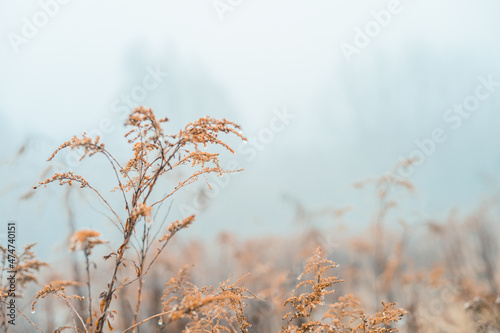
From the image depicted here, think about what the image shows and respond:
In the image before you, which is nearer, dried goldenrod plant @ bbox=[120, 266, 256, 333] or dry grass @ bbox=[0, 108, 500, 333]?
dried goldenrod plant @ bbox=[120, 266, 256, 333]

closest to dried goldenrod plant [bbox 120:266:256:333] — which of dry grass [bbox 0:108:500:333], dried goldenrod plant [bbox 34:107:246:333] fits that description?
dry grass [bbox 0:108:500:333]

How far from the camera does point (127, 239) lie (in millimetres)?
1763

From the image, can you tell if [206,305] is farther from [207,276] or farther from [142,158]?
[207,276]

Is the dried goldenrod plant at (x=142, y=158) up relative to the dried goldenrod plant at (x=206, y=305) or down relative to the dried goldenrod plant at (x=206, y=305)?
up

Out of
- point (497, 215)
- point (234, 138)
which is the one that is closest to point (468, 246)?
point (497, 215)

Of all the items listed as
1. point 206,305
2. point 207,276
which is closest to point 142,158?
point 206,305

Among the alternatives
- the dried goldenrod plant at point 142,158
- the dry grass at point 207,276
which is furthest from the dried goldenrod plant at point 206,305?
the dried goldenrod plant at point 142,158

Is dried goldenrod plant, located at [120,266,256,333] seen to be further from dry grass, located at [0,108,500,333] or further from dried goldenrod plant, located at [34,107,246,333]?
dried goldenrod plant, located at [34,107,246,333]

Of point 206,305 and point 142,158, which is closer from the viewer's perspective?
point 206,305

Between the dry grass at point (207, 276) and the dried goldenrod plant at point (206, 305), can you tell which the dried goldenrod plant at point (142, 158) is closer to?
the dry grass at point (207, 276)

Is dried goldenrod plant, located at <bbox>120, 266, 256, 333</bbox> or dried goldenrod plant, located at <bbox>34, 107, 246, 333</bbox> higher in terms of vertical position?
dried goldenrod plant, located at <bbox>34, 107, 246, 333</bbox>

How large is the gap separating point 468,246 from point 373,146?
82.1 m

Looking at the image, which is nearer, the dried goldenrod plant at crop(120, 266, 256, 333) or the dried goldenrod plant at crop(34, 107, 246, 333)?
the dried goldenrod plant at crop(120, 266, 256, 333)

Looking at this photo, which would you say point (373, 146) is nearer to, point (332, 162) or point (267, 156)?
point (332, 162)
